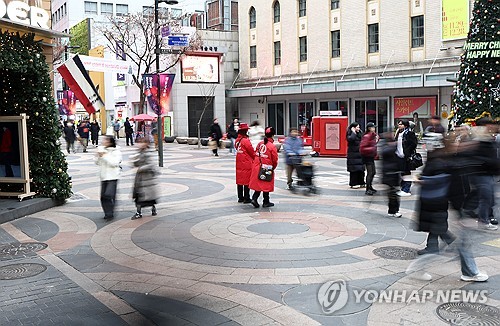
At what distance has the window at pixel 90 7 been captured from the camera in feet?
265

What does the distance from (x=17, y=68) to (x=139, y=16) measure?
1164 inches

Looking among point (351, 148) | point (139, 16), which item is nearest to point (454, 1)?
point (351, 148)

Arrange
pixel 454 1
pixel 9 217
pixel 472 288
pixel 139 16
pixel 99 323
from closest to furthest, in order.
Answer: pixel 99 323
pixel 472 288
pixel 9 217
pixel 454 1
pixel 139 16

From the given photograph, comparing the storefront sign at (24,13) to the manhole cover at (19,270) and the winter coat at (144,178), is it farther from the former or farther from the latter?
the manhole cover at (19,270)

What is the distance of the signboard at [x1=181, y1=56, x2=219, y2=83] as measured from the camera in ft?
129

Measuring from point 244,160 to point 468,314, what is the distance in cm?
692

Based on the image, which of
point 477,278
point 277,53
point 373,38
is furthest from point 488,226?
point 277,53

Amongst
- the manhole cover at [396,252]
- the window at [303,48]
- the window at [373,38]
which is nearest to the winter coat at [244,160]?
the manhole cover at [396,252]

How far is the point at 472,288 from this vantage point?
20.2 ft

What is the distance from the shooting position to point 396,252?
7.83 metres

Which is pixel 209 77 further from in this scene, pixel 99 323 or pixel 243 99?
pixel 99 323

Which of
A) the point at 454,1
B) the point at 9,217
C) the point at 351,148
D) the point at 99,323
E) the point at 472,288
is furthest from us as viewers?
the point at 454,1

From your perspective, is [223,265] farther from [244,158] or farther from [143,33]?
[143,33]

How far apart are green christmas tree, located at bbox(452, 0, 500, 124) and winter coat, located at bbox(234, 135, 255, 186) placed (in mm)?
7038
